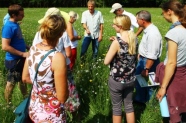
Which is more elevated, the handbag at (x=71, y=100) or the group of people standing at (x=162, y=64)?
the group of people standing at (x=162, y=64)

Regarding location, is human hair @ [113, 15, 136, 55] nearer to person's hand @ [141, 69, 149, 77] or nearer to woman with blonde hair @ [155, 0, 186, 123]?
woman with blonde hair @ [155, 0, 186, 123]

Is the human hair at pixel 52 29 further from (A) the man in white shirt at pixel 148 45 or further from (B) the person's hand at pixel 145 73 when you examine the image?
(B) the person's hand at pixel 145 73

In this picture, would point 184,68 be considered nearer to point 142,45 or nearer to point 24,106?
point 142,45

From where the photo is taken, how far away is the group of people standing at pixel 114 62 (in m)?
2.61

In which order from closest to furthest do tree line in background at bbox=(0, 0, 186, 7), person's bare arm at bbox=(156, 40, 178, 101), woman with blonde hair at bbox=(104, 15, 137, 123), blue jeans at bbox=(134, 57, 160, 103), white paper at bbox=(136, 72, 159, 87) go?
1. person's bare arm at bbox=(156, 40, 178, 101)
2. woman with blonde hair at bbox=(104, 15, 137, 123)
3. white paper at bbox=(136, 72, 159, 87)
4. blue jeans at bbox=(134, 57, 160, 103)
5. tree line in background at bbox=(0, 0, 186, 7)

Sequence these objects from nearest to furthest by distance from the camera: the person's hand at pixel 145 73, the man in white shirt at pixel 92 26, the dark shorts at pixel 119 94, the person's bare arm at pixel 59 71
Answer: the person's bare arm at pixel 59 71, the dark shorts at pixel 119 94, the person's hand at pixel 145 73, the man in white shirt at pixel 92 26

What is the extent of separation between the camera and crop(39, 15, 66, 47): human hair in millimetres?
2566

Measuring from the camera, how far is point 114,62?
12.6 ft

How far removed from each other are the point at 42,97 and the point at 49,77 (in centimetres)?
26

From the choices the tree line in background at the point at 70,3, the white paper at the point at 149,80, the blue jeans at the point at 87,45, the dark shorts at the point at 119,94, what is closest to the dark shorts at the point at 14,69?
the dark shorts at the point at 119,94

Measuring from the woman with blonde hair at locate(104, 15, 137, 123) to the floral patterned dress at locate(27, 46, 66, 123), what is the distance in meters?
1.23

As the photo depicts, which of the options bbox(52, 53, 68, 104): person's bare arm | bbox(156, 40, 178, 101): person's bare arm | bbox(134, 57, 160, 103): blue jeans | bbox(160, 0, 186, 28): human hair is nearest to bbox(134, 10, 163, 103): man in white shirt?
bbox(134, 57, 160, 103): blue jeans

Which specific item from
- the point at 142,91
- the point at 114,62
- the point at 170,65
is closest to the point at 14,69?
the point at 114,62

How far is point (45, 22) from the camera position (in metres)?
2.59
